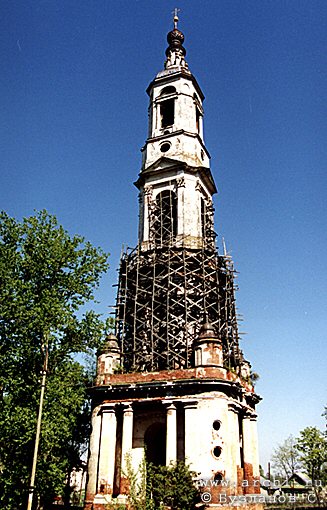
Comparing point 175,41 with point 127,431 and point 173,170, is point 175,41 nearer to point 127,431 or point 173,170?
point 173,170

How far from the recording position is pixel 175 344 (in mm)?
25875

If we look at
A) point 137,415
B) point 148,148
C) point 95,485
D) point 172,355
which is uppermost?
point 148,148

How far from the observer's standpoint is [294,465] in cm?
5053

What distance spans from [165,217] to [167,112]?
9.44 metres

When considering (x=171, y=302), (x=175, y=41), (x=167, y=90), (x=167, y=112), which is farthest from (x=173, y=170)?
(x=175, y=41)

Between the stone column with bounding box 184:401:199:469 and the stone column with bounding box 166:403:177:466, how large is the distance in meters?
0.62

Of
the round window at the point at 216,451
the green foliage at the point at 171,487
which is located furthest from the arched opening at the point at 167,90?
the green foliage at the point at 171,487

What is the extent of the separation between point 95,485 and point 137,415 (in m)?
3.79

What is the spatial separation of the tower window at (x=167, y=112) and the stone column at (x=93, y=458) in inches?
837

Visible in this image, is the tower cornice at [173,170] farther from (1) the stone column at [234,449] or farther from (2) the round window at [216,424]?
(2) the round window at [216,424]

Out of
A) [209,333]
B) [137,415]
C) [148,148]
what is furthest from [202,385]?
[148,148]

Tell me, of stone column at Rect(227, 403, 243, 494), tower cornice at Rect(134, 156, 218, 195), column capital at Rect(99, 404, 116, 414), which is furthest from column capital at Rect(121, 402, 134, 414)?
tower cornice at Rect(134, 156, 218, 195)

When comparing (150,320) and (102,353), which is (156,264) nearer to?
(150,320)

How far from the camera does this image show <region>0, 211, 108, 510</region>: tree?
19469mm
